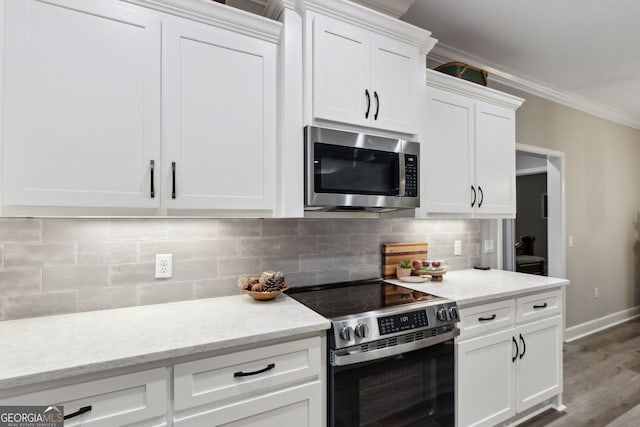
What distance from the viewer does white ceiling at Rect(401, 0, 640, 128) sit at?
2.21 metres

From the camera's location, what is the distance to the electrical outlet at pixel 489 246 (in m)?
2.93

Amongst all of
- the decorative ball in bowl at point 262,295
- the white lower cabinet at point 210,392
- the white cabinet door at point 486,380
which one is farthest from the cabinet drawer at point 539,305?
the decorative ball in bowl at point 262,295

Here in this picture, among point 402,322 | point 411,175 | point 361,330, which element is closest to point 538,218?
point 411,175

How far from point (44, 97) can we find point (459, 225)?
106 inches

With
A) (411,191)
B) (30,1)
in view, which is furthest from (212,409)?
(30,1)

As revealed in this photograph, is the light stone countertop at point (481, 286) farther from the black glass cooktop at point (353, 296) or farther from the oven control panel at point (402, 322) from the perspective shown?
the oven control panel at point (402, 322)

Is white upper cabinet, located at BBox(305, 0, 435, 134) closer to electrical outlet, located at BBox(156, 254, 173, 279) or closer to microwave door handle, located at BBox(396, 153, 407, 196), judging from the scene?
microwave door handle, located at BBox(396, 153, 407, 196)

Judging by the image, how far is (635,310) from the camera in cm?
464

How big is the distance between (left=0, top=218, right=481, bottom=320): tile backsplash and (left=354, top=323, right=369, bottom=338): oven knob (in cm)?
66

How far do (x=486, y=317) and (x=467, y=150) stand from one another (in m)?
1.10

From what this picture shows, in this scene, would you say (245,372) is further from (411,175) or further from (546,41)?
(546,41)

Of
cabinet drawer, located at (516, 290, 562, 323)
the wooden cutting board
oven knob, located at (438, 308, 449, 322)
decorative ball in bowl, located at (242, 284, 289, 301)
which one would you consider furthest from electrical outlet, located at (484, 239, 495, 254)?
decorative ball in bowl, located at (242, 284, 289, 301)

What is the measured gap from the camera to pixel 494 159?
250 centimetres

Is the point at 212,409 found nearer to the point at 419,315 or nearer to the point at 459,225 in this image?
the point at 419,315
